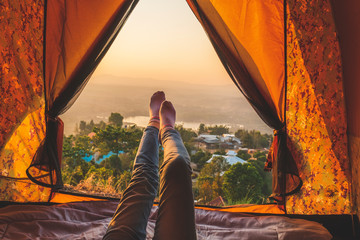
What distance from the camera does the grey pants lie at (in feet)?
Result: 3.59

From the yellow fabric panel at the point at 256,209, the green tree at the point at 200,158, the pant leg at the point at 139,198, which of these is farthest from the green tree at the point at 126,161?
the yellow fabric panel at the point at 256,209

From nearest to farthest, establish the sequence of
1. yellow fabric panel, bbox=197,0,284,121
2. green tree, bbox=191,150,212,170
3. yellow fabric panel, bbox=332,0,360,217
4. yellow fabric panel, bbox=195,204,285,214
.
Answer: yellow fabric panel, bbox=332,0,360,217 → yellow fabric panel, bbox=197,0,284,121 → yellow fabric panel, bbox=195,204,285,214 → green tree, bbox=191,150,212,170

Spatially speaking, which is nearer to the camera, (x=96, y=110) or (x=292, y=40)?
(x=292, y=40)

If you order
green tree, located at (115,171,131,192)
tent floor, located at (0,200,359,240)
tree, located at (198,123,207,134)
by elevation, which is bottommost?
tent floor, located at (0,200,359,240)

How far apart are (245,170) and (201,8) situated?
1285mm

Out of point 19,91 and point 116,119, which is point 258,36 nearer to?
point 116,119

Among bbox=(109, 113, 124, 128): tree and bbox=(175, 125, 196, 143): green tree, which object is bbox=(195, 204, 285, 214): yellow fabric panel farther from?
bbox=(109, 113, 124, 128): tree

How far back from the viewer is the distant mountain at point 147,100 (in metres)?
2.20

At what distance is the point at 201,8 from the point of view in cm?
161

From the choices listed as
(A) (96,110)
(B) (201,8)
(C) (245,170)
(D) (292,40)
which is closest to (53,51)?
(A) (96,110)

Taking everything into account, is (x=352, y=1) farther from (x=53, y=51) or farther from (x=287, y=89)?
(x=53, y=51)

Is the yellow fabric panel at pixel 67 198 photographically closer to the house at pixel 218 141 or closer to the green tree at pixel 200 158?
the green tree at pixel 200 158

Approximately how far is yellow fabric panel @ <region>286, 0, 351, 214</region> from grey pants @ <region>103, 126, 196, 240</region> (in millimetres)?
785

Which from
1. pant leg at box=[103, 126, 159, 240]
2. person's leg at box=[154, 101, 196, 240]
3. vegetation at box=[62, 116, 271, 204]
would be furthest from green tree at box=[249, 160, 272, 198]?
person's leg at box=[154, 101, 196, 240]
